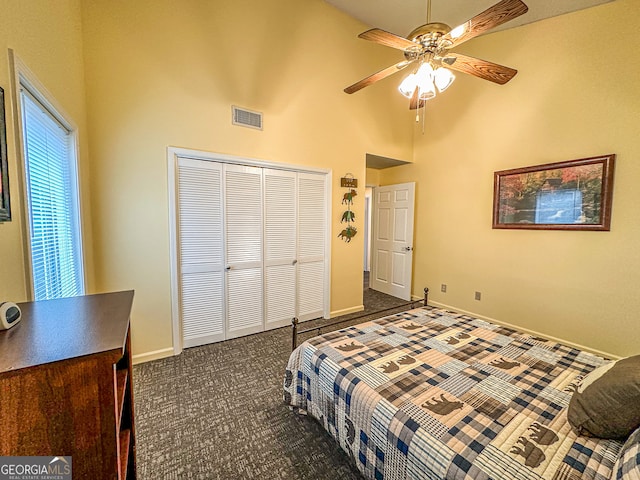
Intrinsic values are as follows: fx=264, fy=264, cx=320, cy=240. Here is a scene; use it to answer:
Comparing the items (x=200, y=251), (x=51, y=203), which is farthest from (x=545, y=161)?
(x=51, y=203)

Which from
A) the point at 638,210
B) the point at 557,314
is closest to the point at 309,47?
the point at 638,210

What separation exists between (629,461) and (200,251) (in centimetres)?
308

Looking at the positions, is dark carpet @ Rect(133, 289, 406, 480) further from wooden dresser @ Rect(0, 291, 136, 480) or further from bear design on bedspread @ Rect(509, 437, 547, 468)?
wooden dresser @ Rect(0, 291, 136, 480)

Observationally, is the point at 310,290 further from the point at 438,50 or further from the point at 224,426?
the point at 438,50

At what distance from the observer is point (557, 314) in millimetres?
3039

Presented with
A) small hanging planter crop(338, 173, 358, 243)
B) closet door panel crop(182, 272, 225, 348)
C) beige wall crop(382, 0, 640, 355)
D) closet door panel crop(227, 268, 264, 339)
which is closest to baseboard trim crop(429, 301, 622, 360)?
beige wall crop(382, 0, 640, 355)

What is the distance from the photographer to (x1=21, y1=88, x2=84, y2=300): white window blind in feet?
4.83

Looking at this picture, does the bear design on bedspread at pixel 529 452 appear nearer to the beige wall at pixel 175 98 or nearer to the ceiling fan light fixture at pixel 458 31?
the ceiling fan light fixture at pixel 458 31

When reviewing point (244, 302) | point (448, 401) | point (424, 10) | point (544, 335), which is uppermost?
point (424, 10)

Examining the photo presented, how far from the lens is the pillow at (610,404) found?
3.23 ft

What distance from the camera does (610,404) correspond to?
3.36 feet

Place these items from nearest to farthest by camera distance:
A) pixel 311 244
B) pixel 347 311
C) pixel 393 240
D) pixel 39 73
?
pixel 39 73 < pixel 311 244 < pixel 347 311 < pixel 393 240

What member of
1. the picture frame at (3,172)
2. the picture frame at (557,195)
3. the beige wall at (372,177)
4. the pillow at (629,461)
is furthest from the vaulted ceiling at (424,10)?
the pillow at (629,461)

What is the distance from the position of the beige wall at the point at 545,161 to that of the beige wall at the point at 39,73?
168 inches
